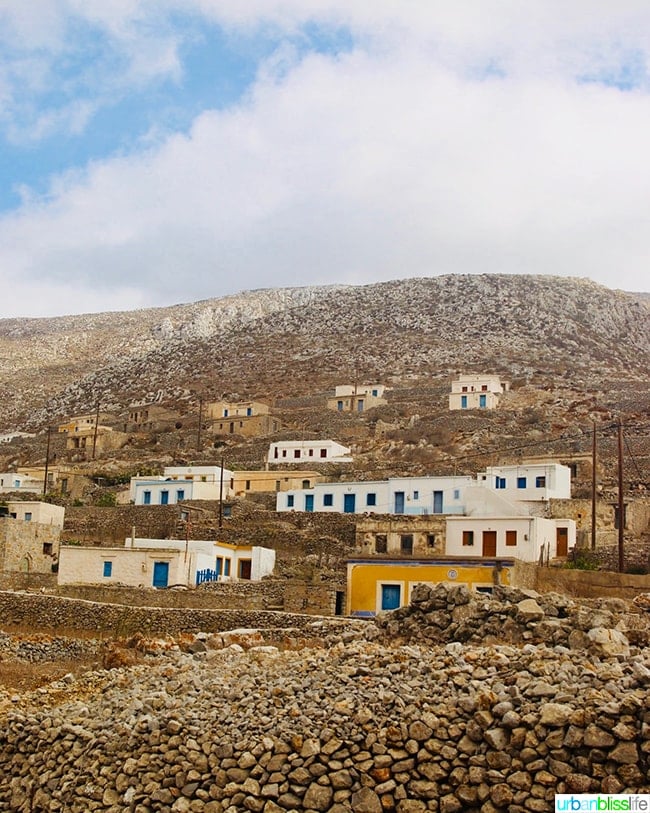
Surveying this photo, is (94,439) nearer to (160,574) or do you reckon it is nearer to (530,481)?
(530,481)

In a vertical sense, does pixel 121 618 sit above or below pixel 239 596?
below

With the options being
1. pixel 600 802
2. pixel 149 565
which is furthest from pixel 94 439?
pixel 600 802

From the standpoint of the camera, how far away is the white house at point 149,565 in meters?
36.6

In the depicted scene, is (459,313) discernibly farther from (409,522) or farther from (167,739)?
(167,739)

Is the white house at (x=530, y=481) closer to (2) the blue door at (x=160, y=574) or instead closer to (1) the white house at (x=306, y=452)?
(1) the white house at (x=306, y=452)

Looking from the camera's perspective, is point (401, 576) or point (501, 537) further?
point (501, 537)

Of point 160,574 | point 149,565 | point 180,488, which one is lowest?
point 160,574

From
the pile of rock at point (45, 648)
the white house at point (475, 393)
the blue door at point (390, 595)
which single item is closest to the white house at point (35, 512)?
the blue door at point (390, 595)

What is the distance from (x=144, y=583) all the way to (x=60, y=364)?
4681 inches

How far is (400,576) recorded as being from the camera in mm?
31172

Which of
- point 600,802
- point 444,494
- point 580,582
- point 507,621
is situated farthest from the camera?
point 444,494

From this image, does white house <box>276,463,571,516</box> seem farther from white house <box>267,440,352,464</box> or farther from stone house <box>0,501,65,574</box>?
stone house <box>0,501,65,574</box>

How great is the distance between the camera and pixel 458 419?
227 ft

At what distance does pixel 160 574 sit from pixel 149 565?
0.56 metres
